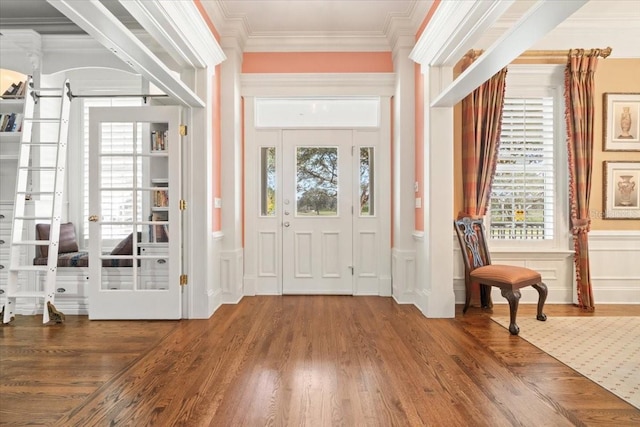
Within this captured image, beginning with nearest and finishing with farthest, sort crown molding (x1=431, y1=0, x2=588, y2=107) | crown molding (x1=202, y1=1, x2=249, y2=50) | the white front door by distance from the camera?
1. crown molding (x1=431, y1=0, x2=588, y2=107)
2. crown molding (x1=202, y1=1, x2=249, y2=50)
3. the white front door

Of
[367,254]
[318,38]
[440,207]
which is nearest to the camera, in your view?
[440,207]

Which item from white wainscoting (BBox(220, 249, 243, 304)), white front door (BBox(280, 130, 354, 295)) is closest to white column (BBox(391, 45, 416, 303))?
white front door (BBox(280, 130, 354, 295))

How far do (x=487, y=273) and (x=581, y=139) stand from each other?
1.97 m

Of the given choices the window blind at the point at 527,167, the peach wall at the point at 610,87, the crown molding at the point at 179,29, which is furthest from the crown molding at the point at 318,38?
the peach wall at the point at 610,87

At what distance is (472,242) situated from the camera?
403 cm

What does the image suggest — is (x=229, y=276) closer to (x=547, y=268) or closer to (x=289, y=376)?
(x=289, y=376)

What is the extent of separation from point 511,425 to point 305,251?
3.18 metres

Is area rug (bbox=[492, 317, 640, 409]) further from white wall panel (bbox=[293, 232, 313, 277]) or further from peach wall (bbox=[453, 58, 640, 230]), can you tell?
white wall panel (bbox=[293, 232, 313, 277])

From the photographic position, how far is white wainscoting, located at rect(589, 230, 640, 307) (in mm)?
4340

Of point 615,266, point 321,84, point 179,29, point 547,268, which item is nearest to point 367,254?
point 547,268

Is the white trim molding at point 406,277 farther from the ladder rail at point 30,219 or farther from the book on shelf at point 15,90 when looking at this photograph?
the book on shelf at point 15,90

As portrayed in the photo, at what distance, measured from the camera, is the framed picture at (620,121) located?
4.32 metres

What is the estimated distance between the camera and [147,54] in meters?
2.42

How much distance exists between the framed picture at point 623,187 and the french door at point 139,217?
4.67 metres
